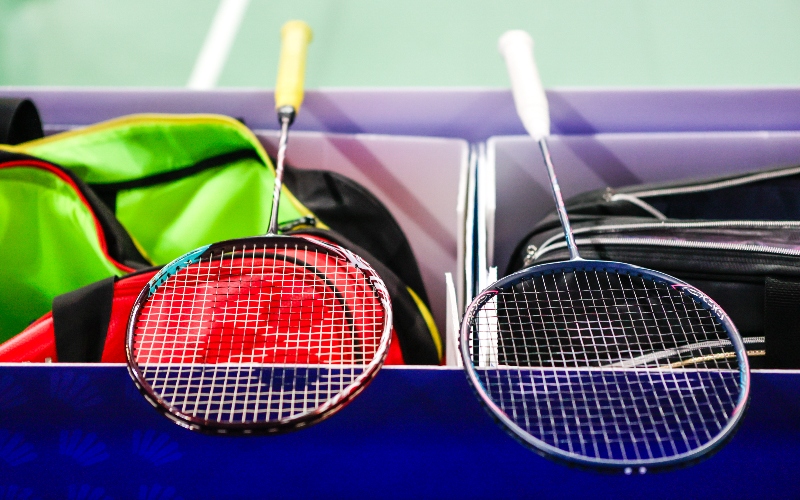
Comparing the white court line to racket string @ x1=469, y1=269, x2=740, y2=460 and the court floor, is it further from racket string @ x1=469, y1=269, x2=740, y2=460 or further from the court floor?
racket string @ x1=469, y1=269, x2=740, y2=460

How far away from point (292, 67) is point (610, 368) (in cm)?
66

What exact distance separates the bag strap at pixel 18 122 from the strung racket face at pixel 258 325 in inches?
15.0

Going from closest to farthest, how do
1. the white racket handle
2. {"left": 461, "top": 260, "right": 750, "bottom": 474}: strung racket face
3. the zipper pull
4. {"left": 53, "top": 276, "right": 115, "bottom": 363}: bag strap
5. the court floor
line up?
{"left": 461, "top": 260, "right": 750, "bottom": 474}: strung racket face → {"left": 53, "top": 276, "right": 115, "bottom": 363}: bag strap → the zipper pull → the white racket handle → the court floor

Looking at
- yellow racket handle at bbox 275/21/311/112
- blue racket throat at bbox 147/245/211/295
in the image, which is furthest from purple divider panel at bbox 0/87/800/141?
blue racket throat at bbox 147/245/211/295

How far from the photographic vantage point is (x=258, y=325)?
55 centimetres

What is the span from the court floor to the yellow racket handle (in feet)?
0.61

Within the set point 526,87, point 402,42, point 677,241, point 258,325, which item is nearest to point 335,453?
point 258,325

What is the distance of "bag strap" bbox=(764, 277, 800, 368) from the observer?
0.51 meters

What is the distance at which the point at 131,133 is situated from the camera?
77cm

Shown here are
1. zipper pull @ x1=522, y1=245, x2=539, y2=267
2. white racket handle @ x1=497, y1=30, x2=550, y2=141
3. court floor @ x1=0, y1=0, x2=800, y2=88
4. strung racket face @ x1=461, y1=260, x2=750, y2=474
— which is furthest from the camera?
court floor @ x1=0, y1=0, x2=800, y2=88

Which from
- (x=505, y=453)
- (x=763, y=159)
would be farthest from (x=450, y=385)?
(x=763, y=159)

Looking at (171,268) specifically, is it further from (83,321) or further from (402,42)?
(402,42)

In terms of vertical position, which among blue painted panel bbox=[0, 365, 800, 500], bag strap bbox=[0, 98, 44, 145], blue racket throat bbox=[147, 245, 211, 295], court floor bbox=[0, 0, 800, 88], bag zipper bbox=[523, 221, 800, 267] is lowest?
blue painted panel bbox=[0, 365, 800, 500]

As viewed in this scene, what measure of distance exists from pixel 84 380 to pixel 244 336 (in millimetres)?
135
